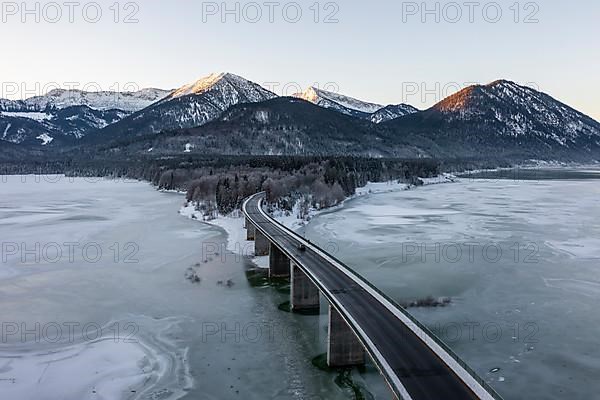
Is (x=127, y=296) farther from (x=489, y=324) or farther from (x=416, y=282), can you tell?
(x=489, y=324)

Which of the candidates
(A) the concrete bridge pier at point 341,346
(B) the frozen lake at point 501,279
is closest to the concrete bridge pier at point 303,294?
(B) the frozen lake at point 501,279

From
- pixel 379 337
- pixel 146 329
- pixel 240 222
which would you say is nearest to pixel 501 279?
pixel 379 337

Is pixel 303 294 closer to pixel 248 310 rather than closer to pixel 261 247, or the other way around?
pixel 248 310

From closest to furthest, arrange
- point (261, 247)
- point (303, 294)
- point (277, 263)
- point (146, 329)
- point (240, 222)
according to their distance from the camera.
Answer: point (146, 329) < point (303, 294) < point (277, 263) < point (261, 247) < point (240, 222)

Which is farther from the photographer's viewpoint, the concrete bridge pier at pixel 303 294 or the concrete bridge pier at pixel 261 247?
the concrete bridge pier at pixel 261 247

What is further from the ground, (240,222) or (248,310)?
(240,222)

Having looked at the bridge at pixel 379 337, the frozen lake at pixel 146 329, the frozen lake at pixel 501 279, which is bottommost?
the frozen lake at pixel 146 329

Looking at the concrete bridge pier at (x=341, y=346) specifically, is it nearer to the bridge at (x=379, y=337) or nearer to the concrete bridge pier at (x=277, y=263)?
the bridge at (x=379, y=337)
